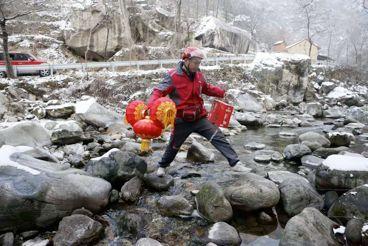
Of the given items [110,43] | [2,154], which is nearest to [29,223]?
[2,154]

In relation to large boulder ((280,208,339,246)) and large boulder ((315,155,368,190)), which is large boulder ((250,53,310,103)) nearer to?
large boulder ((315,155,368,190))

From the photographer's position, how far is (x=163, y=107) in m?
4.37

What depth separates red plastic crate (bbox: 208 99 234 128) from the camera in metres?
5.94

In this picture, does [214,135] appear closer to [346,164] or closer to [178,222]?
[178,222]

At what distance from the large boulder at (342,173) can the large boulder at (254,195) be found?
808mm

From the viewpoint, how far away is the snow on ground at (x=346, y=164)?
4850 millimetres

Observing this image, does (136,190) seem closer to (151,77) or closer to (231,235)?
(231,235)

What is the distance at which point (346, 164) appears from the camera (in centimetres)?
493

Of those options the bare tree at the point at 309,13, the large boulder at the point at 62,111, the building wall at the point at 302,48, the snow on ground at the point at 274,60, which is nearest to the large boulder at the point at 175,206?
the bare tree at the point at 309,13

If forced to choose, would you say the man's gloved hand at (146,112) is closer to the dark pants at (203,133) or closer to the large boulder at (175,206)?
the dark pants at (203,133)

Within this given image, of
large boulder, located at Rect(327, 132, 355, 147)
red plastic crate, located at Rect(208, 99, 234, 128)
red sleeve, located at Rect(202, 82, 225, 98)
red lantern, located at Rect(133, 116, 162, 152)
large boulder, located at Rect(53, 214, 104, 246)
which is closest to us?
large boulder, located at Rect(53, 214, 104, 246)

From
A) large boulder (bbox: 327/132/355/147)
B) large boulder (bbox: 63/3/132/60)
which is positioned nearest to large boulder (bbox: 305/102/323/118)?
large boulder (bbox: 327/132/355/147)

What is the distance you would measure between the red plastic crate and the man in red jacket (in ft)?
1.08

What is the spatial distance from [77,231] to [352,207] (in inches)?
134
